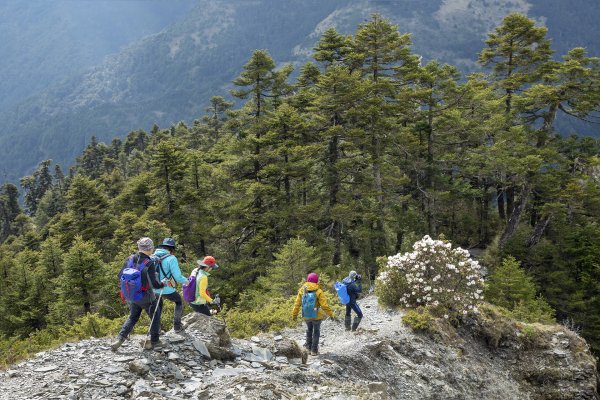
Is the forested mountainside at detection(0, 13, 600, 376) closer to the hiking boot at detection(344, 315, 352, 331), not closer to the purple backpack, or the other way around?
the hiking boot at detection(344, 315, 352, 331)

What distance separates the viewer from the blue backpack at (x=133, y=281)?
9078 millimetres

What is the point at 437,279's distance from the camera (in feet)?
54.0

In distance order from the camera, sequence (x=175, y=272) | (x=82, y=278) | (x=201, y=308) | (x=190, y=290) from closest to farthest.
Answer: (x=175, y=272) < (x=190, y=290) < (x=201, y=308) < (x=82, y=278)

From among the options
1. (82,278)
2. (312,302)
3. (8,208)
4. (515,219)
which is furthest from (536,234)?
(8,208)

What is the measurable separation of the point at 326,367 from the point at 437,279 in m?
6.63

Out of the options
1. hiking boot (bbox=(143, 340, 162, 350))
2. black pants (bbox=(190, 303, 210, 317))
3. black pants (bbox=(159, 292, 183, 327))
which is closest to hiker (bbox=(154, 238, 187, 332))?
black pants (bbox=(159, 292, 183, 327))

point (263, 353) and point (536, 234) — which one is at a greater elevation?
point (536, 234)

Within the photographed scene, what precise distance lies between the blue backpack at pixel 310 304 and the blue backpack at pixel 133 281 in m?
3.99

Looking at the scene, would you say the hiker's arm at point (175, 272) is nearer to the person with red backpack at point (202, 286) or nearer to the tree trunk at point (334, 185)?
the person with red backpack at point (202, 286)

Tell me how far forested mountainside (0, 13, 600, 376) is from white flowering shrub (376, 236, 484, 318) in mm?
6873

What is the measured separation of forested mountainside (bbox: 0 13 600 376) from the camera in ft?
89.6

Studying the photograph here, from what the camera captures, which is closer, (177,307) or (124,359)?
(124,359)

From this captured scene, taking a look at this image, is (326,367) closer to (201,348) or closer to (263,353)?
(263,353)

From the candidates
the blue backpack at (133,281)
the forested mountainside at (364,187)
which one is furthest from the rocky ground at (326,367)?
the forested mountainside at (364,187)
